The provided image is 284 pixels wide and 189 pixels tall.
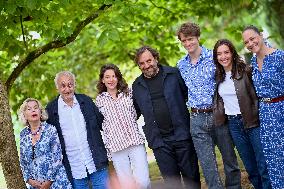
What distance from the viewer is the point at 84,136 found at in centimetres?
455

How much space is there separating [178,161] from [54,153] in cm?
131

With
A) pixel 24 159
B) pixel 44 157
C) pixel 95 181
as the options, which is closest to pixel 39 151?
pixel 44 157

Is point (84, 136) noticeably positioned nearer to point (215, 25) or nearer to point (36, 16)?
point (36, 16)

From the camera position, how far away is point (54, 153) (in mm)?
4387

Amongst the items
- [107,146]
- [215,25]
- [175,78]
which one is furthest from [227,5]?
[215,25]

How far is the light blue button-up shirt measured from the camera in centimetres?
439

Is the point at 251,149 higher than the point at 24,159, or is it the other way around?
the point at 24,159

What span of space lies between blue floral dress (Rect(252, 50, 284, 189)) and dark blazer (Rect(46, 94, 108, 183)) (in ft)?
5.50

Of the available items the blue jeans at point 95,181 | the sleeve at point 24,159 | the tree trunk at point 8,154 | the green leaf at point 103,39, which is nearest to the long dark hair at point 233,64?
the green leaf at point 103,39

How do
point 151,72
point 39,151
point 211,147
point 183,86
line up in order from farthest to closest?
point 183,86 < point 151,72 < point 211,147 < point 39,151

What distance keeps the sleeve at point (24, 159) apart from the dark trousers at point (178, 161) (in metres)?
1.33

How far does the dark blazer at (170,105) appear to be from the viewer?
4523 millimetres

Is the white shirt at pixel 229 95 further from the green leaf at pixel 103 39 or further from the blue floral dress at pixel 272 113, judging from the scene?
the green leaf at pixel 103 39

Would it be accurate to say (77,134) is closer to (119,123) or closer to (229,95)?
(119,123)
